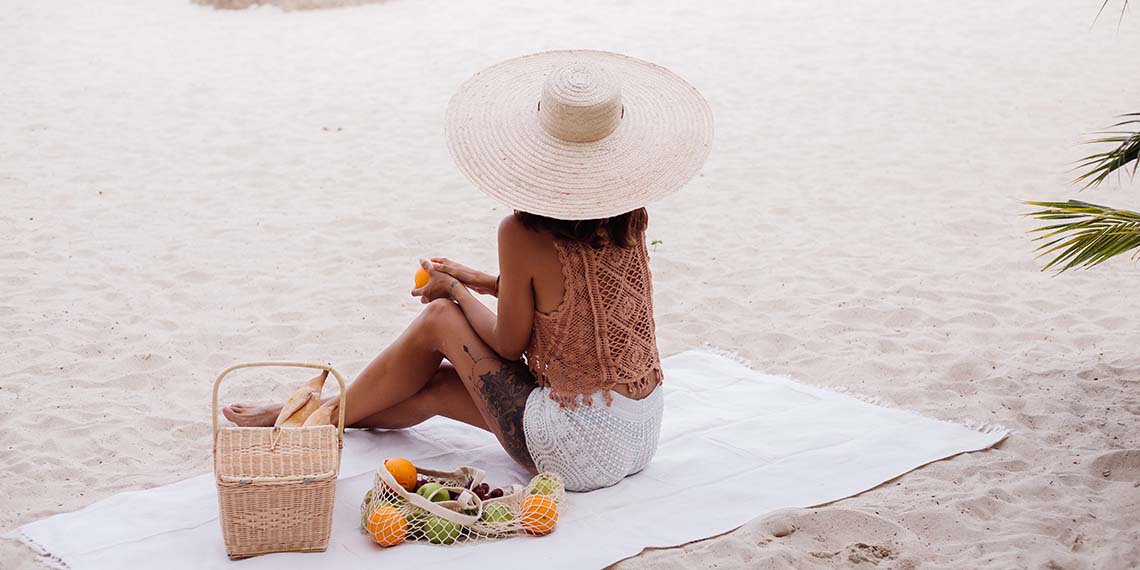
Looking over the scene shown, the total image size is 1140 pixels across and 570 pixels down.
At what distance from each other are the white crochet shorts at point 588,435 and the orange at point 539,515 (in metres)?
0.21

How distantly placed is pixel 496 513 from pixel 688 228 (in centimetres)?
350

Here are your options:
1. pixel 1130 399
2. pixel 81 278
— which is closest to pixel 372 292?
pixel 81 278

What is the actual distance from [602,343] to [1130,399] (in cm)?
213

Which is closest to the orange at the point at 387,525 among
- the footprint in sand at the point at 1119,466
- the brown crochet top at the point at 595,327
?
the brown crochet top at the point at 595,327

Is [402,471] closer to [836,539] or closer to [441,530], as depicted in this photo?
[441,530]

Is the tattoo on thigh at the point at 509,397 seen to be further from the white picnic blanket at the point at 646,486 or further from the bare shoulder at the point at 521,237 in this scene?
the bare shoulder at the point at 521,237

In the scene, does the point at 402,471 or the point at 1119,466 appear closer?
the point at 402,471

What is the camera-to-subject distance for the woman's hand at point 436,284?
3.64 m

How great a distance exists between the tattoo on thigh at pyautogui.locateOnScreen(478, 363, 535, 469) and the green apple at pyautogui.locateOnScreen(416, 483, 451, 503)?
30cm

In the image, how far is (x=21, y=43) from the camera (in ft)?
34.3

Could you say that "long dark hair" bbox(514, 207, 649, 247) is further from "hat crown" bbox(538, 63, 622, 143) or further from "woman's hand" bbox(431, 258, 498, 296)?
"woman's hand" bbox(431, 258, 498, 296)

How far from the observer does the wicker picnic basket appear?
3.00 m

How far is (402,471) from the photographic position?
3.29 meters

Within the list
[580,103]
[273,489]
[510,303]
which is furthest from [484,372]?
[580,103]
